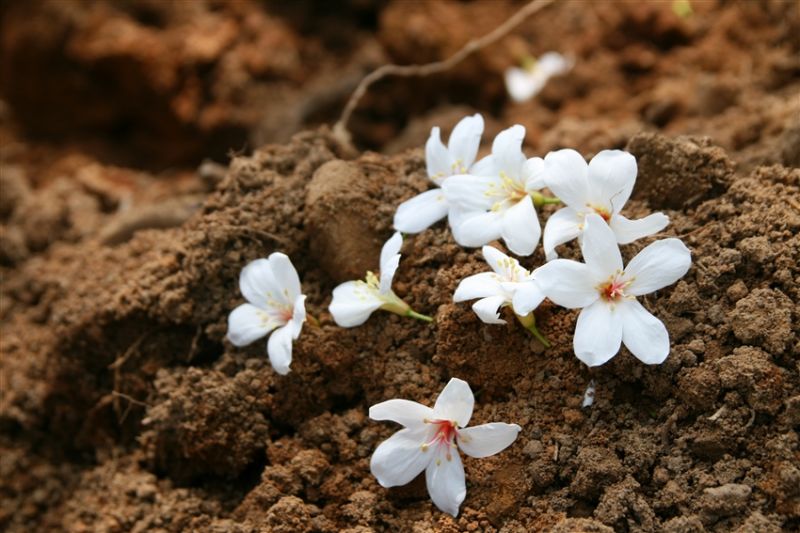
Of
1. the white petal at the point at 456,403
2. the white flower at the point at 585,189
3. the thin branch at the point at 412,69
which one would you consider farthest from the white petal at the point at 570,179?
the thin branch at the point at 412,69

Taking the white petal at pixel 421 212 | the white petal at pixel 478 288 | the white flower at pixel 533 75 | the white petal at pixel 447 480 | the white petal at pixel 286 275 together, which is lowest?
the white petal at pixel 447 480

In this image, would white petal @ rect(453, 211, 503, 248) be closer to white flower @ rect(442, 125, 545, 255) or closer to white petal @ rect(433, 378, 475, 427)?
white flower @ rect(442, 125, 545, 255)

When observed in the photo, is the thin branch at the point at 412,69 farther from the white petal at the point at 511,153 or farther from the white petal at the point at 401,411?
the white petal at the point at 401,411

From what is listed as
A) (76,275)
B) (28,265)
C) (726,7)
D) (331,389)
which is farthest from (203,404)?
(726,7)

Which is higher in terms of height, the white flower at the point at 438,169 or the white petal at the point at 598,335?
the white flower at the point at 438,169

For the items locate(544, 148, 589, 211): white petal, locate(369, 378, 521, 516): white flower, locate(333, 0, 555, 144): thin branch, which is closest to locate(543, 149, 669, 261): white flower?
locate(544, 148, 589, 211): white petal

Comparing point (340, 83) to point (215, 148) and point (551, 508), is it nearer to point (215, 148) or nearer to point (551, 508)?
point (215, 148)

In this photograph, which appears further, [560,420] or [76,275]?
[76,275]
